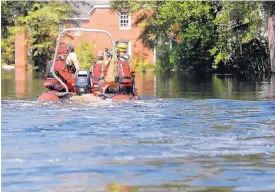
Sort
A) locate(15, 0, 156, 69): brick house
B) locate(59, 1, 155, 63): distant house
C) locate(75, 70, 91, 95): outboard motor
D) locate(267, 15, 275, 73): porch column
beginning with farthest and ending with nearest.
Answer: locate(15, 0, 156, 69): brick house < locate(59, 1, 155, 63): distant house < locate(267, 15, 275, 73): porch column < locate(75, 70, 91, 95): outboard motor

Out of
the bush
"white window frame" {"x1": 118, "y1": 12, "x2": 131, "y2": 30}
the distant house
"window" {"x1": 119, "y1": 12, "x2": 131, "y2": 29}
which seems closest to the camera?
the bush

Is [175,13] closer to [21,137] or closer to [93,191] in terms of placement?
[21,137]

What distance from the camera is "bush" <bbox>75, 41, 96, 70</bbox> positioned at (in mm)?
64438

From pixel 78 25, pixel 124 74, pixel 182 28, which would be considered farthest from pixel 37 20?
pixel 124 74

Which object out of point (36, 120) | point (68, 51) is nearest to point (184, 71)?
point (68, 51)

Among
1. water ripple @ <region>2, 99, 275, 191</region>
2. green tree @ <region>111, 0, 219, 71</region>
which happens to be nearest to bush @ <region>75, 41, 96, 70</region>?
green tree @ <region>111, 0, 219, 71</region>

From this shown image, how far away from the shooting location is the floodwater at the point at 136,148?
37.4 feet

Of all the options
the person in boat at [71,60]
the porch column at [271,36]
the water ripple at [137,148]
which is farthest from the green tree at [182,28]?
the water ripple at [137,148]

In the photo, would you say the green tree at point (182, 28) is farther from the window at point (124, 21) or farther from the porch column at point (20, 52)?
the porch column at point (20, 52)

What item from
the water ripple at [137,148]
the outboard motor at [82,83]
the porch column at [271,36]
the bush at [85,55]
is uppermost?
the porch column at [271,36]

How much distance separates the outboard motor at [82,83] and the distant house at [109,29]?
49.5 m

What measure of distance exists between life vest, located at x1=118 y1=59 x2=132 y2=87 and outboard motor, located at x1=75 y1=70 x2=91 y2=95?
3.90ft

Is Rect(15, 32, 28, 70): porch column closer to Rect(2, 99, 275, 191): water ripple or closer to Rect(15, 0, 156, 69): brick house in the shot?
Rect(15, 0, 156, 69): brick house

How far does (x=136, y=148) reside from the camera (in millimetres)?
14633
